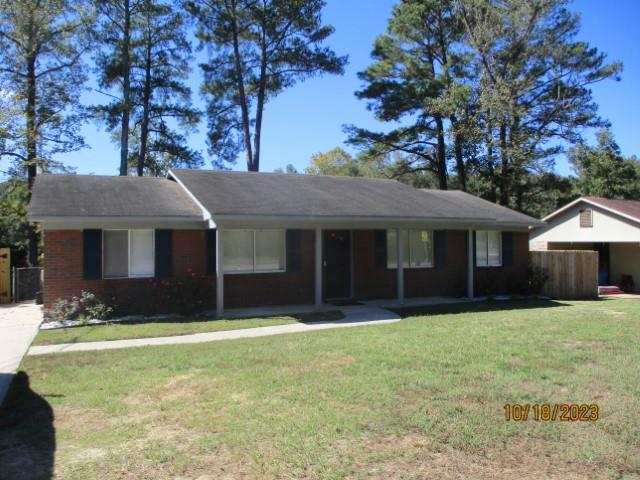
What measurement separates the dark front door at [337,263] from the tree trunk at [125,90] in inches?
559

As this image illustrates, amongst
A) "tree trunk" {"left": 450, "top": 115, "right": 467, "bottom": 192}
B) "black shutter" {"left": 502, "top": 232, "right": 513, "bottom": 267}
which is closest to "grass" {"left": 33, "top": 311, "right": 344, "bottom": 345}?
"black shutter" {"left": 502, "top": 232, "right": 513, "bottom": 267}

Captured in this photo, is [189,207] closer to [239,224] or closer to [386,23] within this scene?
[239,224]

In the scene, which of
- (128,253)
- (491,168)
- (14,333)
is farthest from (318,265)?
(491,168)

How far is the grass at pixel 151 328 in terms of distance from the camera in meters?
9.80

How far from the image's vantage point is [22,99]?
20516mm

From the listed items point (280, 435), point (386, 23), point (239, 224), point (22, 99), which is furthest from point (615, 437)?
point (386, 23)

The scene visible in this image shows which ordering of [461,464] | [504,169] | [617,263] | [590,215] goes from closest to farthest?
[461,464] → [590,215] → [617,263] → [504,169]

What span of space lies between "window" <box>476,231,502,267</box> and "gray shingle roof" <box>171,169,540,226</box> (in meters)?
0.74

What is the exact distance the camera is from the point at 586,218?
23.5 m

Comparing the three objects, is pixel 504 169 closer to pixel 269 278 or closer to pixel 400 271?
pixel 400 271

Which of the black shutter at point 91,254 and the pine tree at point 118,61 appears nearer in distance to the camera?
the black shutter at point 91,254

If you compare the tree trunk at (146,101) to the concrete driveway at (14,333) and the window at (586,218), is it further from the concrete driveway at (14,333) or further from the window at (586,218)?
the window at (586,218)
